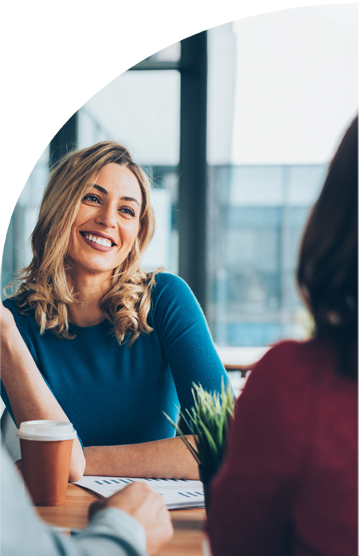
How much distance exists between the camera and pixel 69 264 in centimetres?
154

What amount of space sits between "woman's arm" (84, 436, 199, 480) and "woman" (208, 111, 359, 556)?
0.50 m

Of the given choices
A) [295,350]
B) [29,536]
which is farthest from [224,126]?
[29,536]

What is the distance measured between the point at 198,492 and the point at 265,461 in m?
0.47

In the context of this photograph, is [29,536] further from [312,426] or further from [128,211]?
[128,211]

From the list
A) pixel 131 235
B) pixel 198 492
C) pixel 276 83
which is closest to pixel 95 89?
pixel 276 83

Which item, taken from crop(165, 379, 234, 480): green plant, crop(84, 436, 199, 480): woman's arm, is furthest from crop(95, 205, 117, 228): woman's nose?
crop(165, 379, 234, 480): green plant

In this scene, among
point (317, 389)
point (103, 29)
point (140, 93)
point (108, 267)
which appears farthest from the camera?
point (140, 93)

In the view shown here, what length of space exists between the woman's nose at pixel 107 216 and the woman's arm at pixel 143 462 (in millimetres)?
676

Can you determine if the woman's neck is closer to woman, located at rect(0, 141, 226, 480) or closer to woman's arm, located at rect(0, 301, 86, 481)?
woman, located at rect(0, 141, 226, 480)

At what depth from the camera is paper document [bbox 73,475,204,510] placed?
766mm

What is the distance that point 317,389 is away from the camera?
0.42m

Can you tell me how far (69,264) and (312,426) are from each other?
4.03 feet

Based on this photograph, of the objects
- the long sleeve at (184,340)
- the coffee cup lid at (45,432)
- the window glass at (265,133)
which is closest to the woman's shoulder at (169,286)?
the long sleeve at (184,340)

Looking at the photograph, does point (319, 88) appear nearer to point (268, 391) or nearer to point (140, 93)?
point (140, 93)
